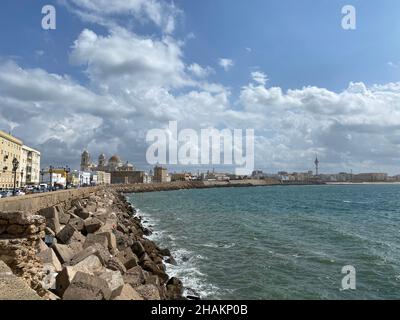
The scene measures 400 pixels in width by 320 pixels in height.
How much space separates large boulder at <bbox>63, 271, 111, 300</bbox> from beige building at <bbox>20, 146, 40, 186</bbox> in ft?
207

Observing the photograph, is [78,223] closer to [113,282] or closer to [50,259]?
[50,259]

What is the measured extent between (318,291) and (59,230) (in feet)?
32.0

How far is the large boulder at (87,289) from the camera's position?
7086 mm

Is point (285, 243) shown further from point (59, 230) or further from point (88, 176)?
point (88, 176)

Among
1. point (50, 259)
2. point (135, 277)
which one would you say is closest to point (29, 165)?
point (135, 277)

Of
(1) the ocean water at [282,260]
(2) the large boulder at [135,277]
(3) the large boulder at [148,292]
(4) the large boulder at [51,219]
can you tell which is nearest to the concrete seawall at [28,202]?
(4) the large boulder at [51,219]

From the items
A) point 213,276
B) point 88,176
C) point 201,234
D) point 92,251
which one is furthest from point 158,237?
point 88,176

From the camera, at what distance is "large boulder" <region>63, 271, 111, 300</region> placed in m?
7.09

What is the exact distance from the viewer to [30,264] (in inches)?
284

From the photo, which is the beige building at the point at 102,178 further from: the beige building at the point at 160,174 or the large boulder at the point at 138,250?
the large boulder at the point at 138,250

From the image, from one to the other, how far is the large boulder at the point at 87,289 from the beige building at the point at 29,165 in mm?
63071

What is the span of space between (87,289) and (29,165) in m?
71.6

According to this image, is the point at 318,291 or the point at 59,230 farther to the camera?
the point at 59,230
